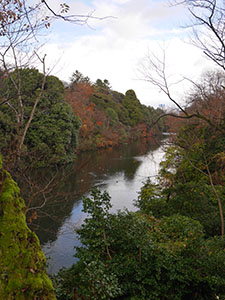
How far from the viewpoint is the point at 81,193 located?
13.7m

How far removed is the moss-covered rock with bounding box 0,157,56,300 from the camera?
1958 millimetres

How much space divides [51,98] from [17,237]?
808 inches

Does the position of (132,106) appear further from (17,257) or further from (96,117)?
(17,257)

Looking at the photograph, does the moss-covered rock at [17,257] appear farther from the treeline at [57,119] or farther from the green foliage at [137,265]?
the treeline at [57,119]

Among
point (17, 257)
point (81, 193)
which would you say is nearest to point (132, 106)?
point (81, 193)

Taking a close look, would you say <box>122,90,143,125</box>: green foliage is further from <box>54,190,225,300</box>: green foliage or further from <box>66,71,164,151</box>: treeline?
<box>54,190,225,300</box>: green foliage

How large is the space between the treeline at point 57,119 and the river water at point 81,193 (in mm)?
1645

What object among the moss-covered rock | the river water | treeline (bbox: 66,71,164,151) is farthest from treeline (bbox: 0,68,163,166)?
the moss-covered rock

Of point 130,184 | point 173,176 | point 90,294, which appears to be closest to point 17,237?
point 90,294

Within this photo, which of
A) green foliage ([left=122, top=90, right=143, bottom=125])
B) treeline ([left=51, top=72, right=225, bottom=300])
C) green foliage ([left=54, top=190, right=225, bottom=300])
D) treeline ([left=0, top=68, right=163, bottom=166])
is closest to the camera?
treeline ([left=51, top=72, right=225, bottom=300])

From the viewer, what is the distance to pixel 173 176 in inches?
475

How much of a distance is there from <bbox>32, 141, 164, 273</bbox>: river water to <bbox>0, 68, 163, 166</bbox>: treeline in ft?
5.40

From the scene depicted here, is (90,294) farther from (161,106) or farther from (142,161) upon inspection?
(142,161)

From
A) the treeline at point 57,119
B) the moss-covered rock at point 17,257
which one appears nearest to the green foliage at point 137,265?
the moss-covered rock at point 17,257
